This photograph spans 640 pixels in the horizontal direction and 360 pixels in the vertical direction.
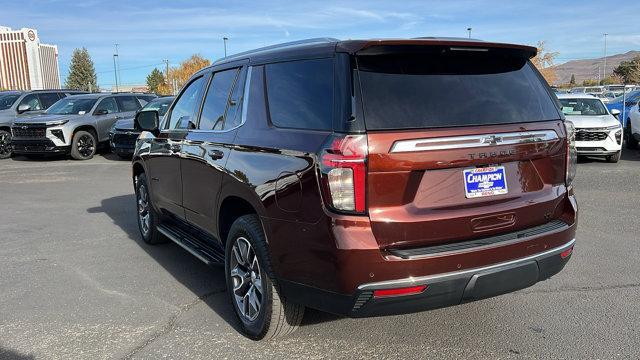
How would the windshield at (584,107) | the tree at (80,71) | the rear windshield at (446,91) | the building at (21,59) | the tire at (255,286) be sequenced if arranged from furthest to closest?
the building at (21,59), the tree at (80,71), the windshield at (584,107), the tire at (255,286), the rear windshield at (446,91)

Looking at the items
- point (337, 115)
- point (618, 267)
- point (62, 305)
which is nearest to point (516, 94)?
point (337, 115)

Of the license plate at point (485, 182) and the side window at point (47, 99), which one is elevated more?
the side window at point (47, 99)

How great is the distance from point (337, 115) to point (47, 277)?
3622mm

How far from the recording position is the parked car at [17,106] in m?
15.8

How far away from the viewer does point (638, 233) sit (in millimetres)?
6074

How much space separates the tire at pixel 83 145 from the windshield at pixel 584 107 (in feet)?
41.0

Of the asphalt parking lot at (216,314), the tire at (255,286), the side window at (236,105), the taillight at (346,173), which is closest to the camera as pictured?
the taillight at (346,173)

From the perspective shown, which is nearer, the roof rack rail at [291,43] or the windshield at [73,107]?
the roof rack rail at [291,43]

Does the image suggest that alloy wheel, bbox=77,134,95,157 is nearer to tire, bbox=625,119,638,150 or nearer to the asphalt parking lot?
the asphalt parking lot

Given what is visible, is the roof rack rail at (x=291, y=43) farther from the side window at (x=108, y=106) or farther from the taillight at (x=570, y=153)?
the side window at (x=108, y=106)

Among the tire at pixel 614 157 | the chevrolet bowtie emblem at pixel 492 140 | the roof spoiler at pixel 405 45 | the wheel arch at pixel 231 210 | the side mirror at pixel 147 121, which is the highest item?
the roof spoiler at pixel 405 45

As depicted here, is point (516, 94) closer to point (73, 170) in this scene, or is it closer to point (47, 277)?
point (47, 277)

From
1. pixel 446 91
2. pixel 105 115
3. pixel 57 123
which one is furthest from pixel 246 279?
pixel 105 115

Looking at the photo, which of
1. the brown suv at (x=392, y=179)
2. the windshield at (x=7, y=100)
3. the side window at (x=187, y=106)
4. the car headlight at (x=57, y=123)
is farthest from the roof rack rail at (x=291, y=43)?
the windshield at (x=7, y=100)
